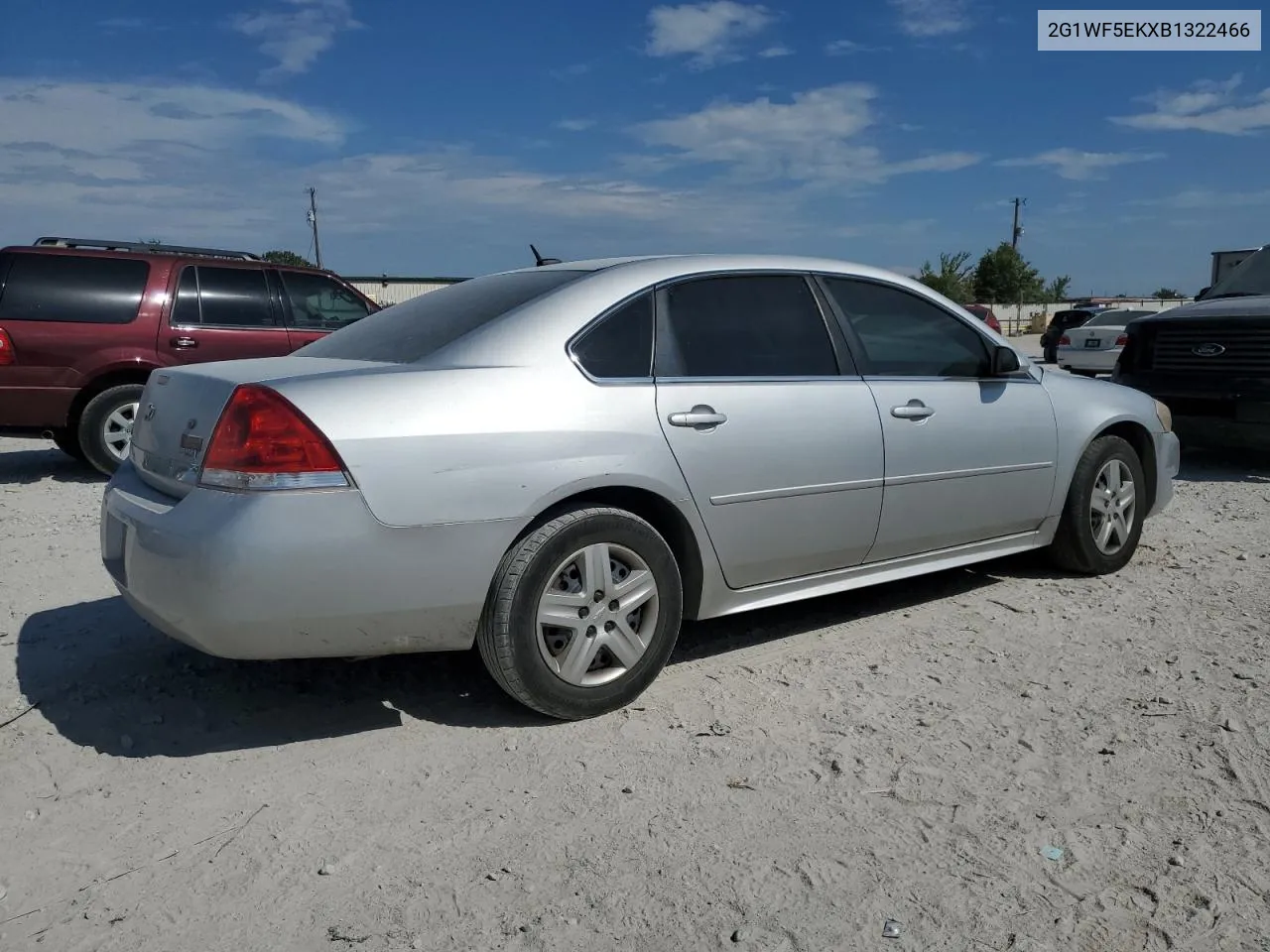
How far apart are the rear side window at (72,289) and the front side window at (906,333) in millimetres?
6229

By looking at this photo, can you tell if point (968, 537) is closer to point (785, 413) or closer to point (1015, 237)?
point (785, 413)

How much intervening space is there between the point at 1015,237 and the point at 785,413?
251ft

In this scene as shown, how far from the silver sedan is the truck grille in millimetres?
4145

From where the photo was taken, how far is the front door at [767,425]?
11.9 ft

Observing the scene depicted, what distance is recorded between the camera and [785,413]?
382 cm

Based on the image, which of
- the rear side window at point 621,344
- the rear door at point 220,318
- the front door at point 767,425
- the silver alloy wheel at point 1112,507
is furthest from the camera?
the rear door at point 220,318

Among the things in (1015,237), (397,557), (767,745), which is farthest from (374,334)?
(1015,237)

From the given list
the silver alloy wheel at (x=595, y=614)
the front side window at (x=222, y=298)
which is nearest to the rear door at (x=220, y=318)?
the front side window at (x=222, y=298)

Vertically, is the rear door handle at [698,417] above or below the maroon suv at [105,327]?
below

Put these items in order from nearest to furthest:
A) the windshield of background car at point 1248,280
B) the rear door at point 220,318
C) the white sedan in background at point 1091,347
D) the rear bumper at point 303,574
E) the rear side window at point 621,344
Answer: the rear bumper at point 303,574 → the rear side window at point 621,344 → the rear door at point 220,318 → the windshield of background car at point 1248,280 → the white sedan in background at point 1091,347

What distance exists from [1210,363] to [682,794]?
6.95 m

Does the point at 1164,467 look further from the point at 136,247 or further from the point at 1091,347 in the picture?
the point at 1091,347

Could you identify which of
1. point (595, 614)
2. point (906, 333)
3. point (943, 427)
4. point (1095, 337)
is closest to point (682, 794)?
point (595, 614)

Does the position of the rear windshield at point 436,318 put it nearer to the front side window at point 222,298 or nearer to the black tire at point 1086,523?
the black tire at point 1086,523
